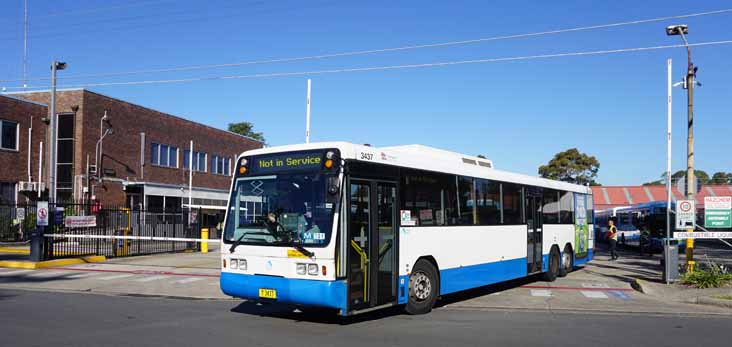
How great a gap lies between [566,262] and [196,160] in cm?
3311

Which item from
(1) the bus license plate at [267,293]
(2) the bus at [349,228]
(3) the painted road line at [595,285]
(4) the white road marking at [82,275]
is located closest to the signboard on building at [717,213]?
(3) the painted road line at [595,285]

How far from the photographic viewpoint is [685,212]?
1573 centimetres

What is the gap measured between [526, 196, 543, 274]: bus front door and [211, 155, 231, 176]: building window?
3570 cm

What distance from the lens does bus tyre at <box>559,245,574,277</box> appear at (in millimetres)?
18023

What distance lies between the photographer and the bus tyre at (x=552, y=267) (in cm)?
1700

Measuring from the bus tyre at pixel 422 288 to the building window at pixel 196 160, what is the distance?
3556 cm

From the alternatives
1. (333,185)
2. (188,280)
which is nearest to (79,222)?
(188,280)

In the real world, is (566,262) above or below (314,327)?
above

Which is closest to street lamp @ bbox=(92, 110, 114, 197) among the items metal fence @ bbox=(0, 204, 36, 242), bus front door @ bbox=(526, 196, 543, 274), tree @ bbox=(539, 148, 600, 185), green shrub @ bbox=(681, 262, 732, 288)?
metal fence @ bbox=(0, 204, 36, 242)

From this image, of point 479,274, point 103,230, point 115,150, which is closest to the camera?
point 479,274

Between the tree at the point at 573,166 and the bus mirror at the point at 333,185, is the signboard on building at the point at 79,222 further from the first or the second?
the tree at the point at 573,166

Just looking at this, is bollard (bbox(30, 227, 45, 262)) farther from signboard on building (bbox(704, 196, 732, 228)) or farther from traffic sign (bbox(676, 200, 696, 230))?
signboard on building (bbox(704, 196, 732, 228))

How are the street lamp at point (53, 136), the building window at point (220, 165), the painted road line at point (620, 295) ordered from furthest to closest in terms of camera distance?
1. the building window at point (220, 165)
2. the street lamp at point (53, 136)
3. the painted road line at point (620, 295)

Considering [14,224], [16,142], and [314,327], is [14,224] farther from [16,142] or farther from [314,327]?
[314,327]
